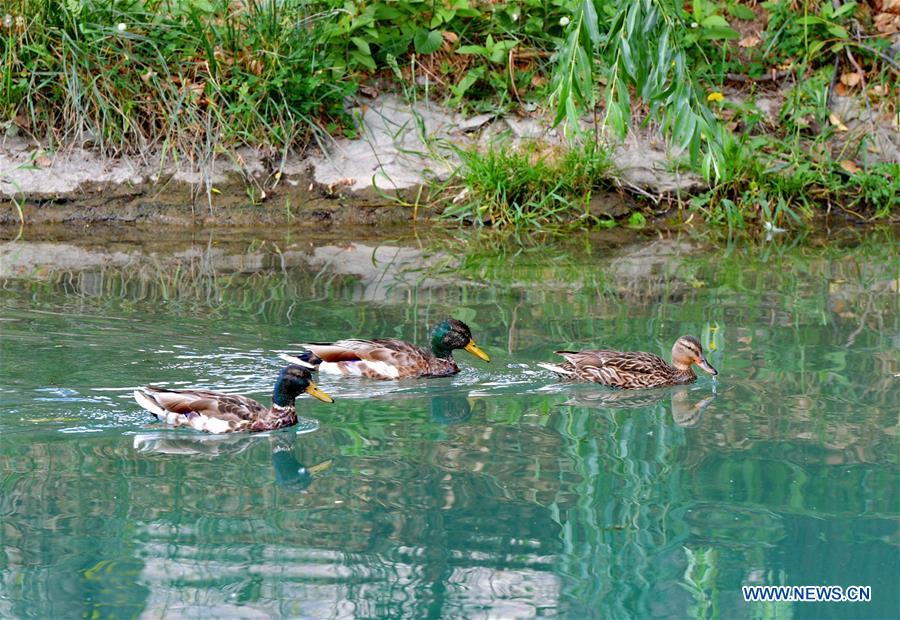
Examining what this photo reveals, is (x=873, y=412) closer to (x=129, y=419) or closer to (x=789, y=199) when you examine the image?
(x=129, y=419)

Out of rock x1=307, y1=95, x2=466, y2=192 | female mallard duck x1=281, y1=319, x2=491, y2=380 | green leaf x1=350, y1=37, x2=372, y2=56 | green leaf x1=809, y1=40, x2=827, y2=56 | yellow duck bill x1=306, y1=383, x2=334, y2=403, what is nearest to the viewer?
yellow duck bill x1=306, y1=383, x2=334, y2=403

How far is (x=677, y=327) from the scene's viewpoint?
9375mm

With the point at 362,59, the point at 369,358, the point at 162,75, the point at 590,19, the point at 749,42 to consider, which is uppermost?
the point at 749,42

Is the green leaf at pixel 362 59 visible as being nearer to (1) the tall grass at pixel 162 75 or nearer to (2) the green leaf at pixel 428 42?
(1) the tall grass at pixel 162 75

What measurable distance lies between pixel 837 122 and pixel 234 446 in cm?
942

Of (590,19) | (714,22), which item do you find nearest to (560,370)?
(590,19)

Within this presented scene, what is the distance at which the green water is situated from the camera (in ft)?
16.8

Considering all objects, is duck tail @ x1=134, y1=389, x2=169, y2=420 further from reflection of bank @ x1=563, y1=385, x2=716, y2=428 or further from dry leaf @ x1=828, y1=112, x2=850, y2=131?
dry leaf @ x1=828, y1=112, x2=850, y2=131

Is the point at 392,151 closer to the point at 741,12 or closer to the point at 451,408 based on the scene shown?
the point at 741,12

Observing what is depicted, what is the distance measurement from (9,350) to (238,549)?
137 inches

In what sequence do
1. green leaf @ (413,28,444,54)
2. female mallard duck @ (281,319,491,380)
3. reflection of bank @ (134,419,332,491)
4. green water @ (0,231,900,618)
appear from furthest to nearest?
green leaf @ (413,28,444,54) → female mallard duck @ (281,319,491,380) → reflection of bank @ (134,419,332,491) → green water @ (0,231,900,618)

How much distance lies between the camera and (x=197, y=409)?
709 centimetres

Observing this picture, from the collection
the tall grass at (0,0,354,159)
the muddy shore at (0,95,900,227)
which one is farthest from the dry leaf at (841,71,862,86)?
the tall grass at (0,0,354,159)

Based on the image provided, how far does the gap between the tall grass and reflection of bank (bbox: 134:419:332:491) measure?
6.71 metres
